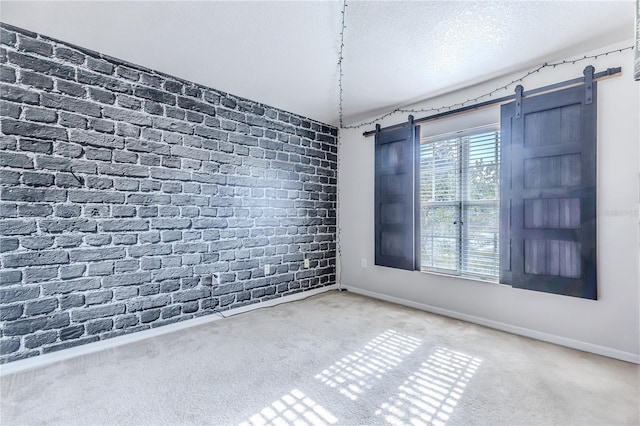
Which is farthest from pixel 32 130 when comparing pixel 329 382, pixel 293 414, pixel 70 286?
pixel 329 382

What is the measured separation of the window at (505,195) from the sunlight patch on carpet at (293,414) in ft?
6.99

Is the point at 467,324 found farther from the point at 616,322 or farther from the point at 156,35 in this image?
the point at 156,35

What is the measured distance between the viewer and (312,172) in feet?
13.8

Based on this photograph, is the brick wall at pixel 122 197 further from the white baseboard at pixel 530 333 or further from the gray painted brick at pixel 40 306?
the white baseboard at pixel 530 333

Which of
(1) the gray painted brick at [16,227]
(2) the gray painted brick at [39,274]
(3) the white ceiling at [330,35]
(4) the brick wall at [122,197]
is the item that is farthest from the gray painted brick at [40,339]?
(3) the white ceiling at [330,35]

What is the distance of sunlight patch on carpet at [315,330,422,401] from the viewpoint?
1.98 m

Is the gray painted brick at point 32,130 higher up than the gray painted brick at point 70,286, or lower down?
higher up

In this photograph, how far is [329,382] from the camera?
2012mm

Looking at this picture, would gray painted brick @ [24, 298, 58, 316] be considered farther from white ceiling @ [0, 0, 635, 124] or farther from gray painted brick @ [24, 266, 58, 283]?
white ceiling @ [0, 0, 635, 124]

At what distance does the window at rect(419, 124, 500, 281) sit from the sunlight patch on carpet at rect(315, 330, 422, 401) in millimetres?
1085

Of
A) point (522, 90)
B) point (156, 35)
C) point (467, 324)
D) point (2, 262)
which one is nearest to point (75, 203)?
point (2, 262)

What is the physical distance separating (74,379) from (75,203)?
1284 mm

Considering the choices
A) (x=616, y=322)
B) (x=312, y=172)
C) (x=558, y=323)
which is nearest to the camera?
(x=616, y=322)

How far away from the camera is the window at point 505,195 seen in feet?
8.04
